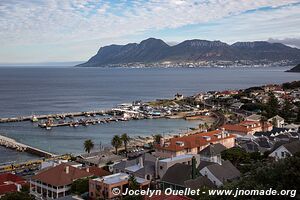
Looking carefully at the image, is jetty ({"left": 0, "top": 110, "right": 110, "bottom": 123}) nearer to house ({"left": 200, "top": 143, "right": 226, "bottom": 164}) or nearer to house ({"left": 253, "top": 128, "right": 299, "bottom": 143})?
house ({"left": 253, "top": 128, "right": 299, "bottom": 143})

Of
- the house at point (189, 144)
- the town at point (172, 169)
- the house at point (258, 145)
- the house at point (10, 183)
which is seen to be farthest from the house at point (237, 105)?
the house at point (10, 183)

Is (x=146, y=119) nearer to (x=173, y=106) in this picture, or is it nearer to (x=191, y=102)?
(x=173, y=106)

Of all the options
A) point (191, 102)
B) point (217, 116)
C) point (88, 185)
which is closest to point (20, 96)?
point (191, 102)

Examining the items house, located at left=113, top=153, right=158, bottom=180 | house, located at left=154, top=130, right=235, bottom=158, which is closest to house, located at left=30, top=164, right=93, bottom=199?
house, located at left=113, top=153, right=158, bottom=180

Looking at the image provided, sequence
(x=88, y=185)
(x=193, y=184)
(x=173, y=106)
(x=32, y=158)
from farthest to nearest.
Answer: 1. (x=173, y=106)
2. (x=32, y=158)
3. (x=88, y=185)
4. (x=193, y=184)

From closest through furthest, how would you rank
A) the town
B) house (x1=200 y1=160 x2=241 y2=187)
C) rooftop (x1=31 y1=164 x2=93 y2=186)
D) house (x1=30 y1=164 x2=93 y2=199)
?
the town
house (x1=200 y1=160 x2=241 y2=187)
house (x1=30 y1=164 x2=93 y2=199)
rooftop (x1=31 y1=164 x2=93 y2=186)

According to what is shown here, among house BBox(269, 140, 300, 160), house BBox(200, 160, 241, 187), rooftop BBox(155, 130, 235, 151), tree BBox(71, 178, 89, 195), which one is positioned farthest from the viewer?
rooftop BBox(155, 130, 235, 151)

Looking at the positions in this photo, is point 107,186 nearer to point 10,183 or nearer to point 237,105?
point 10,183
